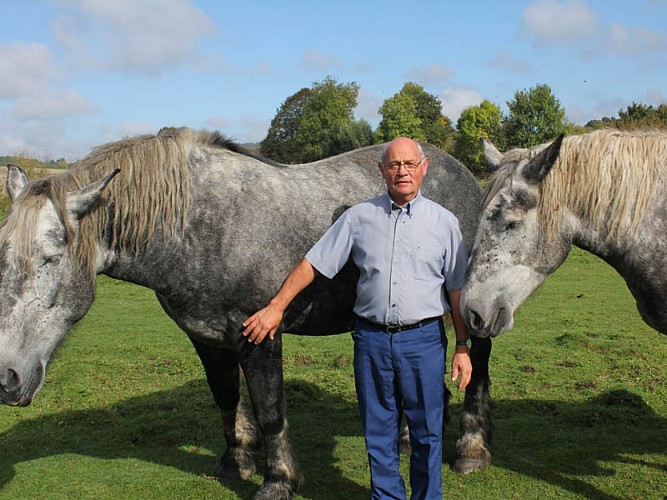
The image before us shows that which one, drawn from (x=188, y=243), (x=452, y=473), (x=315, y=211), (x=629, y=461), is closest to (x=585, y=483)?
(x=629, y=461)

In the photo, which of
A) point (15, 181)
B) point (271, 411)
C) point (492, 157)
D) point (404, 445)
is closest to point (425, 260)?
point (492, 157)

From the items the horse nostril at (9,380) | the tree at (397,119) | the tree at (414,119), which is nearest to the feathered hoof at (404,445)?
the horse nostril at (9,380)

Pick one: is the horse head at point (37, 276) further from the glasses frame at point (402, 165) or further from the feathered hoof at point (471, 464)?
the feathered hoof at point (471, 464)

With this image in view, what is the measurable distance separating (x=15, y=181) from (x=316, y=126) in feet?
206

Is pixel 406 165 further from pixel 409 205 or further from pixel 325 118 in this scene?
pixel 325 118

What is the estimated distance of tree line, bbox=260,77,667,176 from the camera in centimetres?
4756

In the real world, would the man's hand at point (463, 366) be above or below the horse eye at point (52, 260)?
below

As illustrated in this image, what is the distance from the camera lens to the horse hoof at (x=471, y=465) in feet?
14.9

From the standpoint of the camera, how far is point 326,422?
567 centimetres

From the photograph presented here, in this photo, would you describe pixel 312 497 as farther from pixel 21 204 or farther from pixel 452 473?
pixel 21 204

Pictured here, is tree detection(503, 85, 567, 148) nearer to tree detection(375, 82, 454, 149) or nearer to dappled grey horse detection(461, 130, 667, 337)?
tree detection(375, 82, 454, 149)

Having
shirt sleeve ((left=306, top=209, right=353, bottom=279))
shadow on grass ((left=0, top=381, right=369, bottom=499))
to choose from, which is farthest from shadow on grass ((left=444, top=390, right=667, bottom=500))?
shirt sleeve ((left=306, top=209, right=353, bottom=279))

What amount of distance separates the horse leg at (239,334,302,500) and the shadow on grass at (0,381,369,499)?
0.89ft

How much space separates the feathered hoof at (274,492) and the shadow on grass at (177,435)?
0.21m
